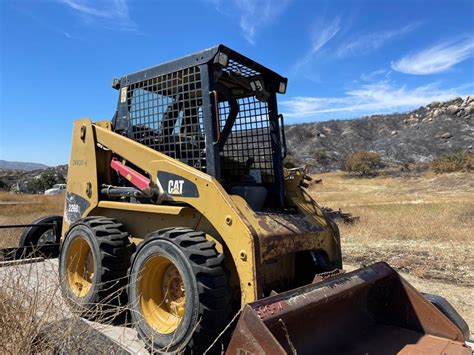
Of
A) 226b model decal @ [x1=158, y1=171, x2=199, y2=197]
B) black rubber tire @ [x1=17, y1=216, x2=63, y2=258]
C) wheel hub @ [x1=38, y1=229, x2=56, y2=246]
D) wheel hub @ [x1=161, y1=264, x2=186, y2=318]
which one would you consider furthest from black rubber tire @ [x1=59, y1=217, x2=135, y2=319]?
wheel hub @ [x1=38, y1=229, x2=56, y2=246]

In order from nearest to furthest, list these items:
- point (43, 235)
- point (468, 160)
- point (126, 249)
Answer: point (126, 249), point (43, 235), point (468, 160)

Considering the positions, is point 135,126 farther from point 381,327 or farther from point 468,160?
point 468,160

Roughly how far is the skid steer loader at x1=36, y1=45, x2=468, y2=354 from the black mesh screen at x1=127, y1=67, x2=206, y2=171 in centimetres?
1

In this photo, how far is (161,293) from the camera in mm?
3898

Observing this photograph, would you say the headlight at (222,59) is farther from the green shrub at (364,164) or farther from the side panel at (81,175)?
the green shrub at (364,164)

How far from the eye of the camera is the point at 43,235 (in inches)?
293

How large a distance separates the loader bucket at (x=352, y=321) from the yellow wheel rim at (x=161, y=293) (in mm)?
1060

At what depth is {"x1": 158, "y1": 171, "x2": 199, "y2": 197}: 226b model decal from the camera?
385 centimetres

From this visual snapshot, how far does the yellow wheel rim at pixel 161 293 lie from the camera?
3.71m

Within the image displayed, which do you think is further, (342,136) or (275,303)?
(342,136)

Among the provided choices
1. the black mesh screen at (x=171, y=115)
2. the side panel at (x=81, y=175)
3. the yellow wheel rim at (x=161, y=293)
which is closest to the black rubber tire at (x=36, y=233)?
the side panel at (x=81, y=175)

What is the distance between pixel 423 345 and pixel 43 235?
20.5 feet

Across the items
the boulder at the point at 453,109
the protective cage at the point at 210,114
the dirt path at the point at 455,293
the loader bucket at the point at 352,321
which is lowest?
the dirt path at the point at 455,293

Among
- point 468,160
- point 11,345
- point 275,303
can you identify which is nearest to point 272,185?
point 275,303
